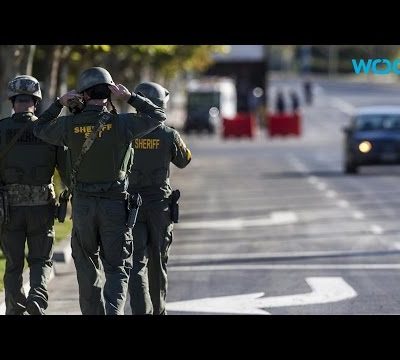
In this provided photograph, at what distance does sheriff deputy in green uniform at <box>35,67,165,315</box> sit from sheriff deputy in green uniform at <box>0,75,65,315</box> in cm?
53

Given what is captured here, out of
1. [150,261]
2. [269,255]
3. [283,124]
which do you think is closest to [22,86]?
[150,261]

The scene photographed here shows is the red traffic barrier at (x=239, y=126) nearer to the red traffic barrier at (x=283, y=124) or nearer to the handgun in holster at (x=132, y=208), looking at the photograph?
the red traffic barrier at (x=283, y=124)

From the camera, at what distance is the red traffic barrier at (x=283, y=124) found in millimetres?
58625

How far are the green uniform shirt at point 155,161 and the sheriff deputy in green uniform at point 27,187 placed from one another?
2.30 ft

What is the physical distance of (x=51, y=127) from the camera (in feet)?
31.9

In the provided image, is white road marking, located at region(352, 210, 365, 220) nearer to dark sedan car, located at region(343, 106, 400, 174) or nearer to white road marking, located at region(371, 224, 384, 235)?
white road marking, located at region(371, 224, 384, 235)

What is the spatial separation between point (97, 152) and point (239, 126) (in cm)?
4830

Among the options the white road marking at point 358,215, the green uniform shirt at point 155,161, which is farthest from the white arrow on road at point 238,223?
the green uniform shirt at point 155,161

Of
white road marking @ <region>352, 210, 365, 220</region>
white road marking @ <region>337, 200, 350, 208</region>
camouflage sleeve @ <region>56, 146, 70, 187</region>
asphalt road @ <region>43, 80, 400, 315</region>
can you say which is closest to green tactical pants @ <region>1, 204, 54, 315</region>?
camouflage sleeve @ <region>56, 146, 70, 187</region>
